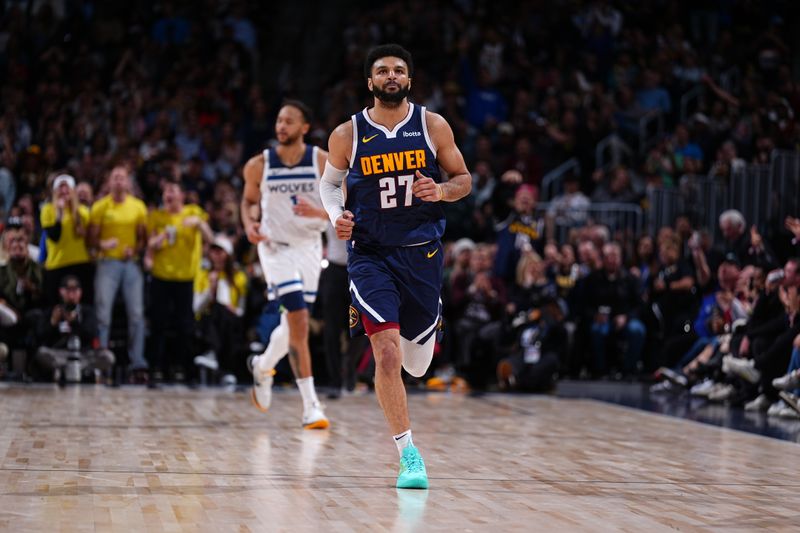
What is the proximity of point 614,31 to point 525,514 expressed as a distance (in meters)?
16.3

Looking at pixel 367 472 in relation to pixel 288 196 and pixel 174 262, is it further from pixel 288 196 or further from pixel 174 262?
pixel 174 262

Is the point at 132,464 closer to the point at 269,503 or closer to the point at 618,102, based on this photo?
the point at 269,503

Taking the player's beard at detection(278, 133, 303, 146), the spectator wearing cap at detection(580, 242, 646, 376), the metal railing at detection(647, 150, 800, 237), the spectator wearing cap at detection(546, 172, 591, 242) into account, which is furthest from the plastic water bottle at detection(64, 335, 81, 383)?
the metal railing at detection(647, 150, 800, 237)

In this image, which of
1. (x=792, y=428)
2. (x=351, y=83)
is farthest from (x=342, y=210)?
(x=351, y=83)

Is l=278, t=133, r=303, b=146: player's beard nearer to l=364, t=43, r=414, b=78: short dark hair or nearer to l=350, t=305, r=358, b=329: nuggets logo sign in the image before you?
l=364, t=43, r=414, b=78: short dark hair

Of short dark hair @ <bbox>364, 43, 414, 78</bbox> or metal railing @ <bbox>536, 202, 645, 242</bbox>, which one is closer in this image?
short dark hair @ <bbox>364, 43, 414, 78</bbox>

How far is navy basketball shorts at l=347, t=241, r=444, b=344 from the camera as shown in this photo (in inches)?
266

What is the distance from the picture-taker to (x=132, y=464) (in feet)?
23.3

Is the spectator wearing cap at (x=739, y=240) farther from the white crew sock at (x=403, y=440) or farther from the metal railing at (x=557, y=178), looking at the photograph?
the white crew sock at (x=403, y=440)

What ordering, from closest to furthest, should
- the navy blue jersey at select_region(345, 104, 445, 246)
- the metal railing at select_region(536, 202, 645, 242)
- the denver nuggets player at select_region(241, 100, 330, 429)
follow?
the navy blue jersey at select_region(345, 104, 445, 246) → the denver nuggets player at select_region(241, 100, 330, 429) → the metal railing at select_region(536, 202, 645, 242)

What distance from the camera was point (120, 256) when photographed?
13.4m

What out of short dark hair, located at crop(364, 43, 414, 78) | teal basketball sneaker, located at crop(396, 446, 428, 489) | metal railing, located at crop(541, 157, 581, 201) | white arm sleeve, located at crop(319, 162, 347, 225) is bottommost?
teal basketball sneaker, located at crop(396, 446, 428, 489)

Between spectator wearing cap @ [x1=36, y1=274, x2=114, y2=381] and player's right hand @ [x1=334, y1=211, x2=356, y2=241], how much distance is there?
7092 mm

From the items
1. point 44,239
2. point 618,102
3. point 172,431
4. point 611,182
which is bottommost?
point 172,431
